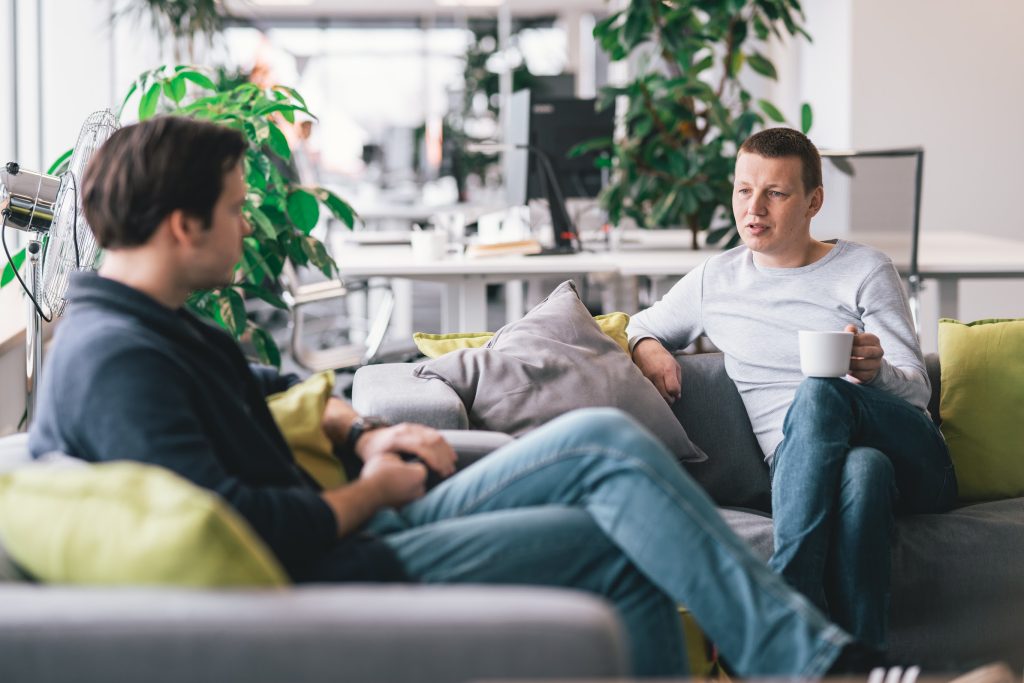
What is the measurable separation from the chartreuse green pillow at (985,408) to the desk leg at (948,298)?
141 centimetres

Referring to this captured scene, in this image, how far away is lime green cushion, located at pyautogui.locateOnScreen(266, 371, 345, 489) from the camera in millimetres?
1968

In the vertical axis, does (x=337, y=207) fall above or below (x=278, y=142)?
below

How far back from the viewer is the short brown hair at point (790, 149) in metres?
2.62

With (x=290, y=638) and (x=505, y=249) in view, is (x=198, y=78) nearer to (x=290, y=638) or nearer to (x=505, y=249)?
(x=505, y=249)

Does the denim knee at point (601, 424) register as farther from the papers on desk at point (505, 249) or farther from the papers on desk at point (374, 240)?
the papers on desk at point (374, 240)

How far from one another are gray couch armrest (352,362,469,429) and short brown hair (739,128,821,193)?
86 centimetres

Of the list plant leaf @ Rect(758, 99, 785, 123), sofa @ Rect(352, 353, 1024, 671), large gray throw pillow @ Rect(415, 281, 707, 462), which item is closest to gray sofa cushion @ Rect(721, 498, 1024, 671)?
sofa @ Rect(352, 353, 1024, 671)

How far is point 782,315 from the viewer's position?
2.64 meters

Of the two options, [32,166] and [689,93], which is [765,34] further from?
[32,166]

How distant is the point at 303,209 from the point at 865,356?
4.89 ft

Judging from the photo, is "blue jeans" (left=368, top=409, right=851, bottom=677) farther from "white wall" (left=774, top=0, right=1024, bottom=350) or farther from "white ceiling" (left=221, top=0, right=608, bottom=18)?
"white ceiling" (left=221, top=0, right=608, bottom=18)

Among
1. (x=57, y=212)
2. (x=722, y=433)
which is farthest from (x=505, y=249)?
(x=57, y=212)

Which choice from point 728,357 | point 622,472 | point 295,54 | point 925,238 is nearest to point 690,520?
point 622,472

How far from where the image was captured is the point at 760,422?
8.71 feet
